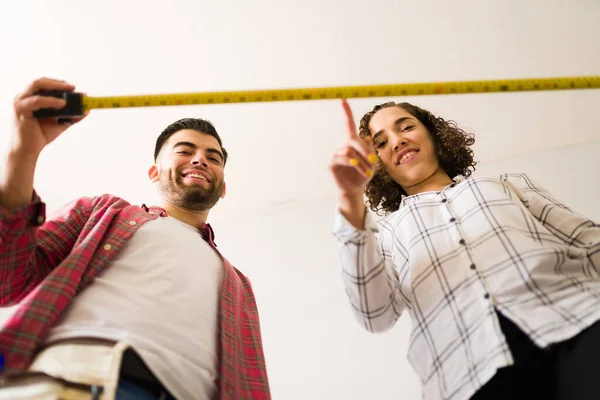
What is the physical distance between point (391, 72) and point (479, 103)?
1.82ft

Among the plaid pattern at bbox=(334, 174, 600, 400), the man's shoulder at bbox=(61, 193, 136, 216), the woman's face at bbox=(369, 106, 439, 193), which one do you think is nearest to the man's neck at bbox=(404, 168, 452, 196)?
the woman's face at bbox=(369, 106, 439, 193)

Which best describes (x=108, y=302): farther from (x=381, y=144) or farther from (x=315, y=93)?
(x=381, y=144)

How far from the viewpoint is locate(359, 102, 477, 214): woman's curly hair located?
1.51 meters

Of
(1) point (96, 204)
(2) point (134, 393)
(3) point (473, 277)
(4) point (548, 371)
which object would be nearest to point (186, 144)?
(1) point (96, 204)

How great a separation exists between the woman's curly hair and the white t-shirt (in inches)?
27.5

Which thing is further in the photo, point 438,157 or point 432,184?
point 438,157

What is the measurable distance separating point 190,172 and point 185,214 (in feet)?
0.50

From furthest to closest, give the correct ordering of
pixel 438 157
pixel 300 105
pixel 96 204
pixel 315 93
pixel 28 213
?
pixel 300 105 < pixel 438 157 < pixel 96 204 < pixel 315 93 < pixel 28 213

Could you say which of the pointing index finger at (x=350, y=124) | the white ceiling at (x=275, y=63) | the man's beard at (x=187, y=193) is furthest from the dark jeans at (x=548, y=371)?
the white ceiling at (x=275, y=63)

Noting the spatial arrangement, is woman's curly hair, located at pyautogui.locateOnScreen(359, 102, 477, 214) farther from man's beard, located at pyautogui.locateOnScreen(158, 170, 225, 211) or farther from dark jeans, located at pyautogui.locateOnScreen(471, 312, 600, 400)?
dark jeans, located at pyautogui.locateOnScreen(471, 312, 600, 400)

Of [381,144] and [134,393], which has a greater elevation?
[381,144]

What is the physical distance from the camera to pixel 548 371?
3.03 ft

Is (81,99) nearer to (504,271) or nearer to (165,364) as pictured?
(165,364)

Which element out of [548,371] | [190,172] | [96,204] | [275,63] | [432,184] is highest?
[275,63]
